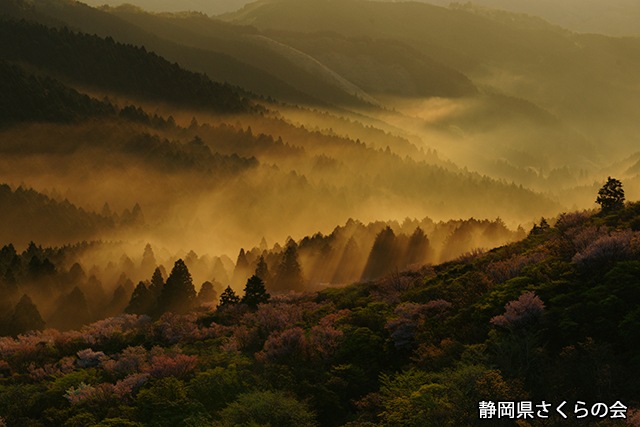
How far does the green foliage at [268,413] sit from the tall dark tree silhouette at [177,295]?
155 feet

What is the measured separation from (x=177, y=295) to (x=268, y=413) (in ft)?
162

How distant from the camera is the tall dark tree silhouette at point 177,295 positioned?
2645 inches

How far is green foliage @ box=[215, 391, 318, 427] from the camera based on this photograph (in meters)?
20.9

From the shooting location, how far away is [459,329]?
2597 cm

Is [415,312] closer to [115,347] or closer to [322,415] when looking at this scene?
[322,415]

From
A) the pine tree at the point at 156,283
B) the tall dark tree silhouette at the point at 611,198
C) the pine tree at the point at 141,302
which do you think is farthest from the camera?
the pine tree at the point at 156,283

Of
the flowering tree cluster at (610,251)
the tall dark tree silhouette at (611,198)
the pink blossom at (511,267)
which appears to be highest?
the tall dark tree silhouette at (611,198)

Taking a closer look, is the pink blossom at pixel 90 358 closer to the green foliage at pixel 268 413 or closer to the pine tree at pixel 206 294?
the green foliage at pixel 268 413

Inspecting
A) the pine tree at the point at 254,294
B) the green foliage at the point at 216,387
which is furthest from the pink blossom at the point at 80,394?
the pine tree at the point at 254,294

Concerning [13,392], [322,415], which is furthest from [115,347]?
[322,415]

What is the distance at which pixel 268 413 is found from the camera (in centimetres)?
2105

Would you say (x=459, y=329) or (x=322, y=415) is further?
(x=459, y=329)

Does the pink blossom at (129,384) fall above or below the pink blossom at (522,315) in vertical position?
below

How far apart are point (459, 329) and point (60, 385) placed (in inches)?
879
